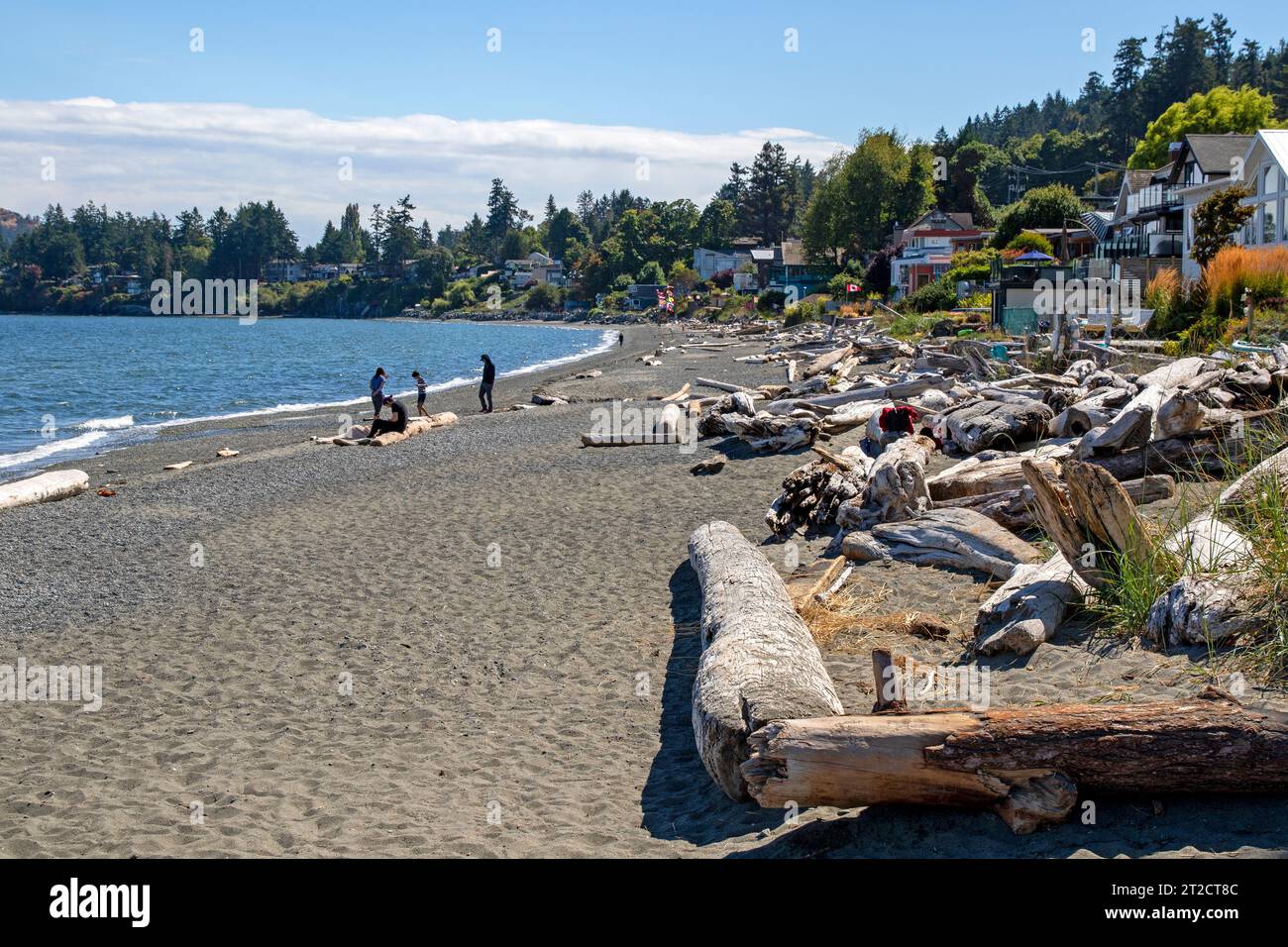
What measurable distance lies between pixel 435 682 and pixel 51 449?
24.4 meters

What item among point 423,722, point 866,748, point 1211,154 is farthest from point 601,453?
point 1211,154

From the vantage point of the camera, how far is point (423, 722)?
7.97 meters

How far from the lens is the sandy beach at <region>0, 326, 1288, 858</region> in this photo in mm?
5828

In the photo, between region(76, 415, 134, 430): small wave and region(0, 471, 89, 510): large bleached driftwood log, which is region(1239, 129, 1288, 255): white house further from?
region(76, 415, 134, 430): small wave

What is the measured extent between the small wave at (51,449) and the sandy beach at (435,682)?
997 cm

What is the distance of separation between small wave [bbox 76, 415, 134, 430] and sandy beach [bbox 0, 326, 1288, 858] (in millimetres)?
18170

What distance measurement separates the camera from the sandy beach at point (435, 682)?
19.1 ft

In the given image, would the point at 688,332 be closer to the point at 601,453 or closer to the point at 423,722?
the point at 601,453

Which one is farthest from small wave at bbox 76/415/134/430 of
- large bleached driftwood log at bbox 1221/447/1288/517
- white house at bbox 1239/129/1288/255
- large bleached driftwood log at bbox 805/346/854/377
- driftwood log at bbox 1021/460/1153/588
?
white house at bbox 1239/129/1288/255

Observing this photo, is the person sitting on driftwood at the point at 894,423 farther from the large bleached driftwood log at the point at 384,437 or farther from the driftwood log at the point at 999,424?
the large bleached driftwood log at the point at 384,437

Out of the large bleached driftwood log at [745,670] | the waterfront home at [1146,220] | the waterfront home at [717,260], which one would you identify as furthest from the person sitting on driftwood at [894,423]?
the waterfront home at [717,260]

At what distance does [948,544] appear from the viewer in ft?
33.6
